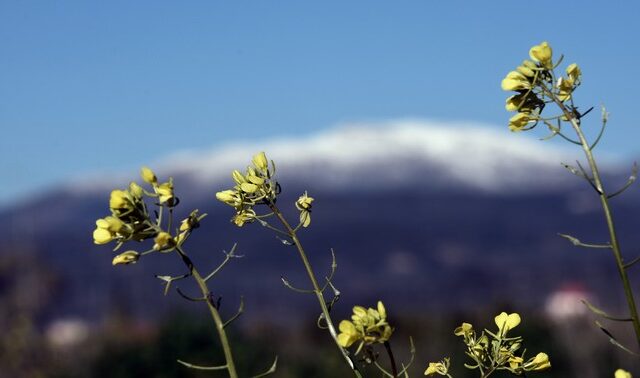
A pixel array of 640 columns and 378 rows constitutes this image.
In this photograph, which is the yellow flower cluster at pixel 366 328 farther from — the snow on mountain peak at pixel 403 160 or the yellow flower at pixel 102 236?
the snow on mountain peak at pixel 403 160

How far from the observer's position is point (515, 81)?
1.39m

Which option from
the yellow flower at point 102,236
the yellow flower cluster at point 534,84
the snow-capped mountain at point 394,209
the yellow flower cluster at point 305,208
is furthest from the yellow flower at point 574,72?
the snow-capped mountain at point 394,209

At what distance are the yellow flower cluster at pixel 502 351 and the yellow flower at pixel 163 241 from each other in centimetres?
40

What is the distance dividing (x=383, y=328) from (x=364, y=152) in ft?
364

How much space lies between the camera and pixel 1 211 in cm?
10725

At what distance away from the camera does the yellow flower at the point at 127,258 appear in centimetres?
134

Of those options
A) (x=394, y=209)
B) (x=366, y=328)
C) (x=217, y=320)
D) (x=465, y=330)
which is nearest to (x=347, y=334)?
(x=366, y=328)

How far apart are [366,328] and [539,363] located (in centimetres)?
30

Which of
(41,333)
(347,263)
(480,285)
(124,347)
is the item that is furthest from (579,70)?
(347,263)

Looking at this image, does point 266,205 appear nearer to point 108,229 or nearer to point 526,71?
point 108,229

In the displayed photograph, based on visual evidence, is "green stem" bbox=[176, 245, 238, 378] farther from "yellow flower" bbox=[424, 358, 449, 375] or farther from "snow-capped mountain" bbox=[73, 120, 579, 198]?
"snow-capped mountain" bbox=[73, 120, 579, 198]

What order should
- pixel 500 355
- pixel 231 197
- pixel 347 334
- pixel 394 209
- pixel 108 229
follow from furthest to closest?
pixel 394 209, pixel 231 197, pixel 500 355, pixel 108 229, pixel 347 334

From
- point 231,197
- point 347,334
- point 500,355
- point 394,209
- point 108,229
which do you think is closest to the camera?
point 347,334

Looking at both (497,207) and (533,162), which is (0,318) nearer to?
(497,207)
